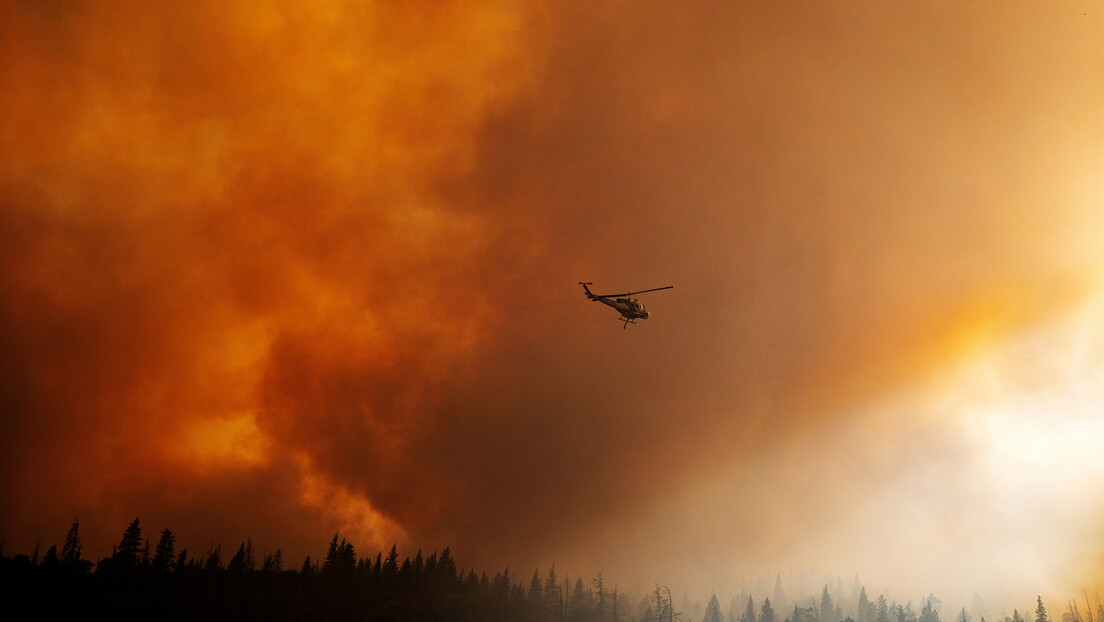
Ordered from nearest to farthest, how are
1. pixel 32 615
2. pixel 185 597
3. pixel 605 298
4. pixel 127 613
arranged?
pixel 605 298 → pixel 32 615 → pixel 127 613 → pixel 185 597

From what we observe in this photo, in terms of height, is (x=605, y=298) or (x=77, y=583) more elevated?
(x=605, y=298)

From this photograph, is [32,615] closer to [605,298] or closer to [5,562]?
[5,562]

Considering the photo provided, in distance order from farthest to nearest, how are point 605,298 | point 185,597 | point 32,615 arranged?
point 185,597 < point 32,615 < point 605,298

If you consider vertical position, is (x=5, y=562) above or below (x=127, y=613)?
above

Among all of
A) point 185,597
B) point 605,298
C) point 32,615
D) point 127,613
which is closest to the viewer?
point 605,298

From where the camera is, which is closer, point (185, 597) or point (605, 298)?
point (605, 298)

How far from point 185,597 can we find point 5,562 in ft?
150

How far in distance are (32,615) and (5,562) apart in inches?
1110

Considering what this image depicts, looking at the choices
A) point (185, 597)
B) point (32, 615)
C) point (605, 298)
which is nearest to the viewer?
point (605, 298)

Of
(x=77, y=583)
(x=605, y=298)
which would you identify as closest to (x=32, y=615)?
(x=77, y=583)

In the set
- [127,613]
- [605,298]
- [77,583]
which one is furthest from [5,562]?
[605,298]

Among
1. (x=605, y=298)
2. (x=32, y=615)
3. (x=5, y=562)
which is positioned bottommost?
(x=32, y=615)

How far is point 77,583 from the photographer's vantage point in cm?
18700

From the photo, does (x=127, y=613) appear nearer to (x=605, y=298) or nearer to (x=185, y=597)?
Result: (x=185, y=597)
